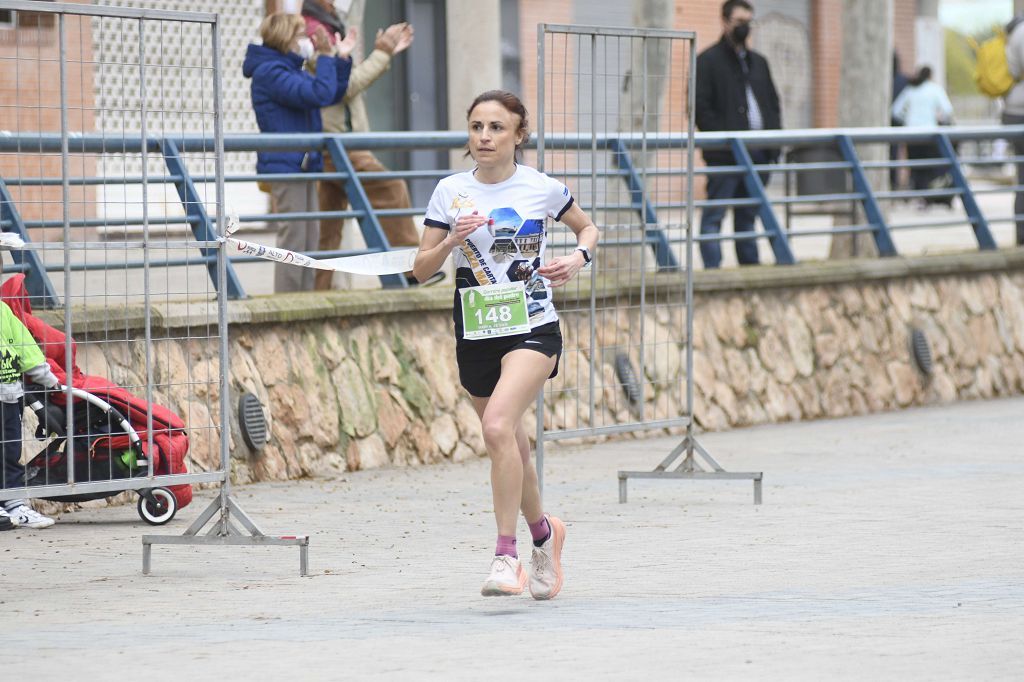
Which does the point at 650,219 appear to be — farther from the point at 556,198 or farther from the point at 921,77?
the point at 921,77

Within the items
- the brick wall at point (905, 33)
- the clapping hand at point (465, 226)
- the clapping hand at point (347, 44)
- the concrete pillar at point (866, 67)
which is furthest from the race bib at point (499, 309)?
the brick wall at point (905, 33)

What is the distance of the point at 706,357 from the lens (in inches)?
508

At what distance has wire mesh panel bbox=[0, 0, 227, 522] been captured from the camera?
25.1 ft

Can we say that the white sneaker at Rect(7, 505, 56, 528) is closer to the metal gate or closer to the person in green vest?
the person in green vest

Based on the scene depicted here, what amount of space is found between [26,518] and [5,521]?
0.11 metres

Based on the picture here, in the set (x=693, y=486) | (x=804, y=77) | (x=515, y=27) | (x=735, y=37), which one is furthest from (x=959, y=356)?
(x=804, y=77)

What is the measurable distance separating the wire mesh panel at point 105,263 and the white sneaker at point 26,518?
7.2 inches

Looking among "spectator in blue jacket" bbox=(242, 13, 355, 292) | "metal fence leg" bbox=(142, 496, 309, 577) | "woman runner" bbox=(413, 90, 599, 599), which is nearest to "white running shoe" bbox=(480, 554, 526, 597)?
"woman runner" bbox=(413, 90, 599, 599)

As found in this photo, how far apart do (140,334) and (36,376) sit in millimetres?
1427

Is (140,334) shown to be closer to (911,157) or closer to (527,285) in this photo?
(527,285)

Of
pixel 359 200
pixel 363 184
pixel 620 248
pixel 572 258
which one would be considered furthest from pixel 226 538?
pixel 620 248

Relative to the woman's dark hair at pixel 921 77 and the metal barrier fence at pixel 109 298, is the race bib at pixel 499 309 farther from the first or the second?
the woman's dark hair at pixel 921 77

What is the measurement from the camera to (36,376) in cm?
814

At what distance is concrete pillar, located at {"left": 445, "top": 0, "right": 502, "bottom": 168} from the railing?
1511 mm
